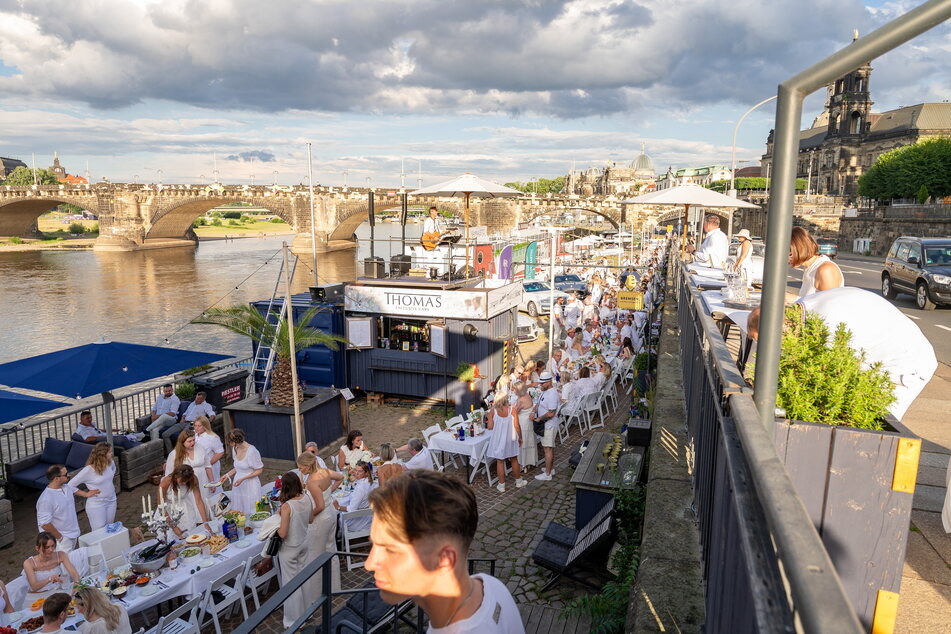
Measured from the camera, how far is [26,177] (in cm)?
12744

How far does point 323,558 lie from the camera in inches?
129

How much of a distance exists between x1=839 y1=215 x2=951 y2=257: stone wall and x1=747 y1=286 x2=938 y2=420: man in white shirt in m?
43.6

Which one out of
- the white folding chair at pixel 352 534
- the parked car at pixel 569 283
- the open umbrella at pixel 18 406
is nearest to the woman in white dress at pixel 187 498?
the white folding chair at pixel 352 534

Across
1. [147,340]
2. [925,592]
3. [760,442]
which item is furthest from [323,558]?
[147,340]

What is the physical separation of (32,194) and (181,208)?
57.2ft

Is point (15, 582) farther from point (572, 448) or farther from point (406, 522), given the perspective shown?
point (572, 448)

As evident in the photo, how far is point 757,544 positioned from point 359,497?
22.8ft

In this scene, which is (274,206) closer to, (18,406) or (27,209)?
(27,209)

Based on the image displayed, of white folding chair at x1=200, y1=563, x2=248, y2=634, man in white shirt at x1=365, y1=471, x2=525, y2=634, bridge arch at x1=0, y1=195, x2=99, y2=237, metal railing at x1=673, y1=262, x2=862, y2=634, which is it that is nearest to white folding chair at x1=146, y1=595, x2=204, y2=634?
white folding chair at x1=200, y1=563, x2=248, y2=634

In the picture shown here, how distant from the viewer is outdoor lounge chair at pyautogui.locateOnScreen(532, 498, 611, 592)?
5.54m

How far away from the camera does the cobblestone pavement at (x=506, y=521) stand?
253 inches

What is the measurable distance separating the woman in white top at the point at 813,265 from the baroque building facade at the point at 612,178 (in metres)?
133

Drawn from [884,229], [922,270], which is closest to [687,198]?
[922,270]

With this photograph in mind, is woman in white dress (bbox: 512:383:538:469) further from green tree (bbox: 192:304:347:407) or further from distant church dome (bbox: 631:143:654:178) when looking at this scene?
distant church dome (bbox: 631:143:654:178)
